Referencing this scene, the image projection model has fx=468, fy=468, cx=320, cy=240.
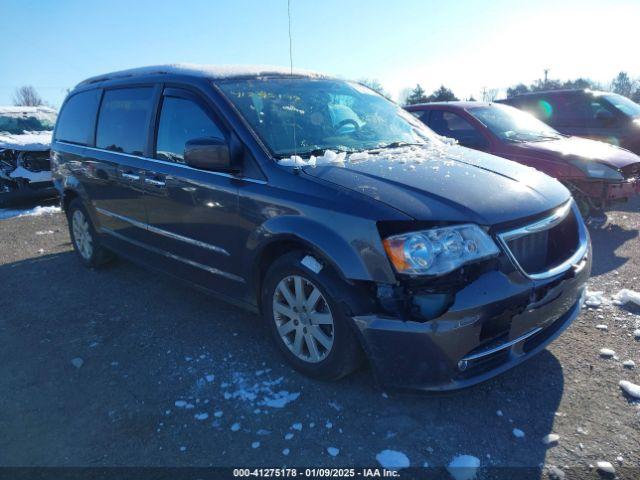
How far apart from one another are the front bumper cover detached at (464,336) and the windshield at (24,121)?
10.4 metres

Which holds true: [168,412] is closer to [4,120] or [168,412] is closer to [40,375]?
[40,375]

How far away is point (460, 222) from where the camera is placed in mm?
2361

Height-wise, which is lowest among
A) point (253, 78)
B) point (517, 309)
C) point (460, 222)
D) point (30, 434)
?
point (30, 434)

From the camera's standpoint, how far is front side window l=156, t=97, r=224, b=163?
10.9ft

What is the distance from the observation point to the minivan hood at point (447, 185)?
2.43 meters

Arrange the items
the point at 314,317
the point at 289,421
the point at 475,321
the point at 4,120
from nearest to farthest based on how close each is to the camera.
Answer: the point at 475,321 → the point at 289,421 → the point at 314,317 → the point at 4,120

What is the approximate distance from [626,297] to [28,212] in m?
9.40

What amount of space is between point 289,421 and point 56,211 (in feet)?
26.1

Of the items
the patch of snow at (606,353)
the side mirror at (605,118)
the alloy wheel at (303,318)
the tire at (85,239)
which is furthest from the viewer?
the side mirror at (605,118)

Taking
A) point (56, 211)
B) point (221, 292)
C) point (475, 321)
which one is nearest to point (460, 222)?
point (475, 321)

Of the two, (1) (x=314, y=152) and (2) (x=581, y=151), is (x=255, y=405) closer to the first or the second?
(1) (x=314, y=152)

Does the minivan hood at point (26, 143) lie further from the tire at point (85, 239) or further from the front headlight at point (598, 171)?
the front headlight at point (598, 171)

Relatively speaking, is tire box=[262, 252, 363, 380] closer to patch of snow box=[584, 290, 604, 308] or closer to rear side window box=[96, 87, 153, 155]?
rear side window box=[96, 87, 153, 155]

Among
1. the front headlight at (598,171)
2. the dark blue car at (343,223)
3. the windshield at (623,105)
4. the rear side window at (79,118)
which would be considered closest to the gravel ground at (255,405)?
the dark blue car at (343,223)
